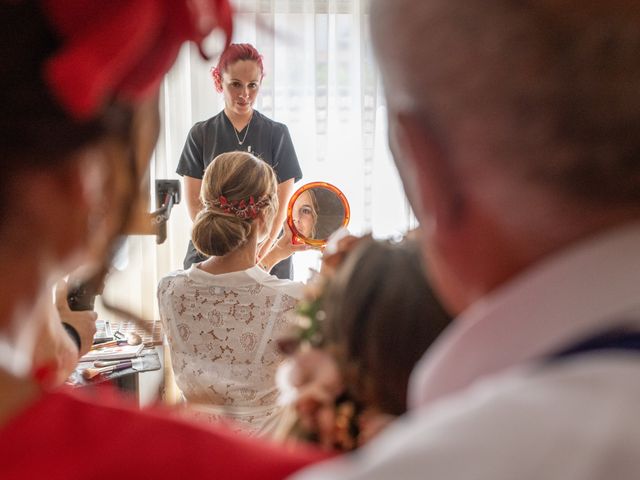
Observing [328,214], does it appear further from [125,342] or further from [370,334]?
[370,334]

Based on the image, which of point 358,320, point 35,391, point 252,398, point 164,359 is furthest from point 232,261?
point 35,391

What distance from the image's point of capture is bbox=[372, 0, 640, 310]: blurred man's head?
0.45m

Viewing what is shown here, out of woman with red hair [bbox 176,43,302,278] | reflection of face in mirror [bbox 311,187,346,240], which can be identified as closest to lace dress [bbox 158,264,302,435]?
reflection of face in mirror [bbox 311,187,346,240]

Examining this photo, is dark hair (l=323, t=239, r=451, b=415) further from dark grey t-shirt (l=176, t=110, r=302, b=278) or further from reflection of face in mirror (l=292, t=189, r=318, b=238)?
dark grey t-shirt (l=176, t=110, r=302, b=278)

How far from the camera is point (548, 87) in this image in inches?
17.9

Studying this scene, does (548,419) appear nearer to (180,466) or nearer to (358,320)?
(180,466)

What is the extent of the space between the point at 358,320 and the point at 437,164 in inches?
14.5

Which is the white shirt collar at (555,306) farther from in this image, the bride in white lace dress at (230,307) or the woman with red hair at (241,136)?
the woman with red hair at (241,136)

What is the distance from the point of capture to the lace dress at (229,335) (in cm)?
230

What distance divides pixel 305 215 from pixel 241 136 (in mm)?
1190

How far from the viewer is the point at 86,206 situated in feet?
1.68

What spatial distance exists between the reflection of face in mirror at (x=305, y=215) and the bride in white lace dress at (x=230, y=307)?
0.56 feet

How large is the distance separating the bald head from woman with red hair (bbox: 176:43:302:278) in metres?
3.17

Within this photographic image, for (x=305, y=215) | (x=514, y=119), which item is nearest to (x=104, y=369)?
(x=305, y=215)
